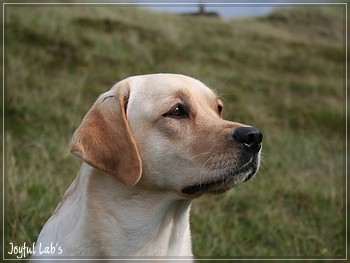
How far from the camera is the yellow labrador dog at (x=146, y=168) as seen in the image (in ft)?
10.4

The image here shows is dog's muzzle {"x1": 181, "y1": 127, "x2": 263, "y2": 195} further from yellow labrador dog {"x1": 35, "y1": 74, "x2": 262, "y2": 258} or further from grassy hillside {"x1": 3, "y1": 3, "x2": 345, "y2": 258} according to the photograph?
grassy hillside {"x1": 3, "y1": 3, "x2": 345, "y2": 258}

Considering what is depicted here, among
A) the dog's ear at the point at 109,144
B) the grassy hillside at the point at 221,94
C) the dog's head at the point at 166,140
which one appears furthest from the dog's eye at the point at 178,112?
the grassy hillside at the point at 221,94

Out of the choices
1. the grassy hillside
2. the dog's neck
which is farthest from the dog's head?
the grassy hillside

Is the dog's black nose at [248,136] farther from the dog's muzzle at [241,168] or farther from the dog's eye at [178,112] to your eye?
the dog's eye at [178,112]

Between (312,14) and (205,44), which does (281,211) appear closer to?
(205,44)

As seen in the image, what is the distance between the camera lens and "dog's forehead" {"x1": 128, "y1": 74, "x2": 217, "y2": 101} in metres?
3.47

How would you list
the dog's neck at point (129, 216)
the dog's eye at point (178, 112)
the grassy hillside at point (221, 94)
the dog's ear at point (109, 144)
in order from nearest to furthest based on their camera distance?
the dog's ear at point (109, 144), the dog's neck at point (129, 216), the dog's eye at point (178, 112), the grassy hillside at point (221, 94)

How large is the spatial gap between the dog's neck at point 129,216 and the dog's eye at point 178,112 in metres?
0.44

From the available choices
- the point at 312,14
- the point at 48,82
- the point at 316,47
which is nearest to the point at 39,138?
the point at 48,82

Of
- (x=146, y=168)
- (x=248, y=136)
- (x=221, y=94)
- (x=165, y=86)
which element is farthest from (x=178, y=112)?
(x=221, y=94)

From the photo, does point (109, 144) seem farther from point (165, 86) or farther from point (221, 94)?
point (221, 94)

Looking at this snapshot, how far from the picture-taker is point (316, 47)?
21672mm

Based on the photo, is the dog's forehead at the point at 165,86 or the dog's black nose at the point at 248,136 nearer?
the dog's black nose at the point at 248,136

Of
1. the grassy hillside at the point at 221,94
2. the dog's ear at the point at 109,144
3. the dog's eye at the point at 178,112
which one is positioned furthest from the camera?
the grassy hillside at the point at 221,94
